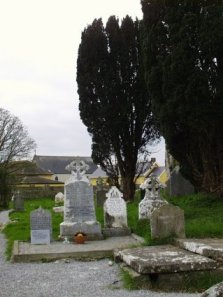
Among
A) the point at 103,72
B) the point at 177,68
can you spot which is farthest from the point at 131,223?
the point at 103,72

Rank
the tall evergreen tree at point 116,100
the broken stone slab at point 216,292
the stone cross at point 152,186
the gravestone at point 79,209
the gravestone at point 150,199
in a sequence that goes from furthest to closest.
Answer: the tall evergreen tree at point 116,100 < the stone cross at point 152,186 < the gravestone at point 150,199 < the gravestone at point 79,209 < the broken stone slab at point 216,292

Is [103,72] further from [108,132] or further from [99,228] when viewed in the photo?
[99,228]

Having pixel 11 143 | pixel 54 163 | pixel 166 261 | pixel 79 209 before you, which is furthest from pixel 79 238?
pixel 54 163

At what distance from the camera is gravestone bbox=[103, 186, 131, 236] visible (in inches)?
476

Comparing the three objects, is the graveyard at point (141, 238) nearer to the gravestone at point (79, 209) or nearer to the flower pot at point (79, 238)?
the gravestone at point (79, 209)

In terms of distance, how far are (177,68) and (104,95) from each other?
30.7 feet

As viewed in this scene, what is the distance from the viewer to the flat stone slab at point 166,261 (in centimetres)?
667

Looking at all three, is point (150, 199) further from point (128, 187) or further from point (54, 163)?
point (54, 163)

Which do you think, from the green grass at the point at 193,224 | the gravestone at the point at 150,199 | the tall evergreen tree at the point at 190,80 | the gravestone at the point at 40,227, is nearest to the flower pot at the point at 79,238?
the gravestone at the point at 40,227

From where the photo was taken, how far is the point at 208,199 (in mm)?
14844

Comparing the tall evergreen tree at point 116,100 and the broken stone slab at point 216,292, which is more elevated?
the tall evergreen tree at point 116,100

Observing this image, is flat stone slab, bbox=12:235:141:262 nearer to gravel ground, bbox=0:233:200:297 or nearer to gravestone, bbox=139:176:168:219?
gravel ground, bbox=0:233:200:297

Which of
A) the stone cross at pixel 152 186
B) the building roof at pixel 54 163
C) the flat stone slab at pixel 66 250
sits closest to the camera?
the flat stone slab at pixel 66 250

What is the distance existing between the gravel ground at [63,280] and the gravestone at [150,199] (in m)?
4.06
